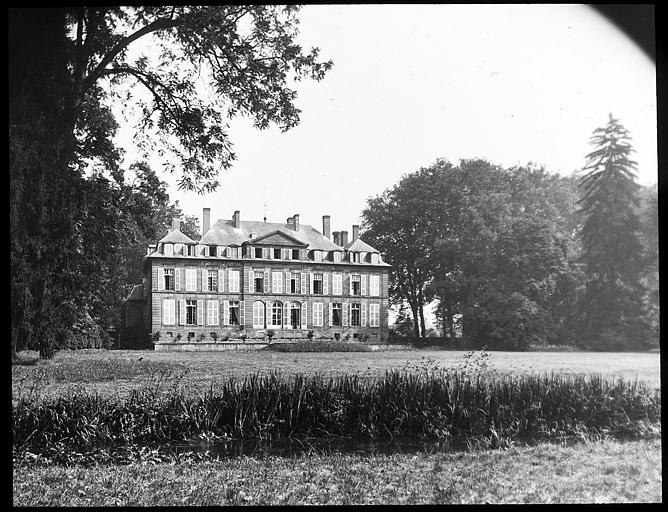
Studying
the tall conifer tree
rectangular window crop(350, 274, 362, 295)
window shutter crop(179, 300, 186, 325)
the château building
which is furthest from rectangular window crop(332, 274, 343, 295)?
the tall conifer tree

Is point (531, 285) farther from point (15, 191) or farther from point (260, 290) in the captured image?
point (15, 191)

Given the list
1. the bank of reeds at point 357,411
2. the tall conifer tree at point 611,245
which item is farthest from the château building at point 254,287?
the tall conifer tree at point 611,245

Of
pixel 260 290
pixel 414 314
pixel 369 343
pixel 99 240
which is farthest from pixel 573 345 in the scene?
pixel 99 240

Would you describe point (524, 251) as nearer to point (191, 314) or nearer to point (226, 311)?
point (226, 311)

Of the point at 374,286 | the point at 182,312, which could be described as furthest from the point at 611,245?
the point at 182,312

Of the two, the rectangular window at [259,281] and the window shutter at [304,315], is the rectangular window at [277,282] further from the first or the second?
the window shutter at [304,315]

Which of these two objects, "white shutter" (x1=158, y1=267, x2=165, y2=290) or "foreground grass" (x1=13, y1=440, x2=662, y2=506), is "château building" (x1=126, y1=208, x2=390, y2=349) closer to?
"white shutter" (x1=158, y1=267, x2=165, y2=290)

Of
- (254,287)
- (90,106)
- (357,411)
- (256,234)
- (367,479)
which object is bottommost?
(367,479)
